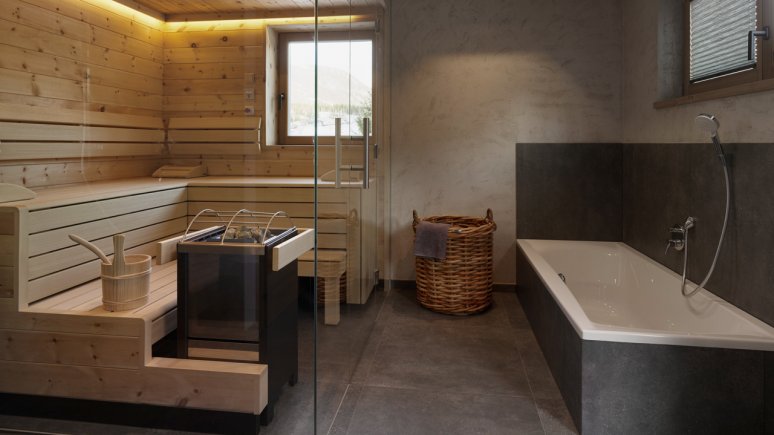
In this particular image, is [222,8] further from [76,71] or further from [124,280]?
[124,280]

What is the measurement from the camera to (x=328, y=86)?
196cm

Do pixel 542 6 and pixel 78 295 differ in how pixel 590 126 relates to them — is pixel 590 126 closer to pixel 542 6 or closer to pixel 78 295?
pixel 542 6

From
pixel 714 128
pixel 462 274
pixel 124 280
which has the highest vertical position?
pixel 714 128

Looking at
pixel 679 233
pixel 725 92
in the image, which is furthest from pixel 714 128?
pixel 679 233

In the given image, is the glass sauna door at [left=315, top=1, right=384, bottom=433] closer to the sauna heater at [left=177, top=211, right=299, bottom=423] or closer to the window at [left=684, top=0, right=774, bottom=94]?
the sauna heater at [left=177, top=211, right=299, bottom=423]

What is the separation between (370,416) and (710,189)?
180cm

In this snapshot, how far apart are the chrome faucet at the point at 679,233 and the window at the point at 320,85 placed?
64.9 inches

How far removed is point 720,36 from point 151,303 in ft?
8.87

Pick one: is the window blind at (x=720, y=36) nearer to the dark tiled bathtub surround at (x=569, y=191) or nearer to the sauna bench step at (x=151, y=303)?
the dark tiled bathtub surround at (x=569, y=191)

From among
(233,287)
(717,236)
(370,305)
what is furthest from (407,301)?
(233,287)

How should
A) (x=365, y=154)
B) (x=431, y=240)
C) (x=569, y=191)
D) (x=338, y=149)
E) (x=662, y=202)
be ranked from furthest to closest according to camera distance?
(x=569, y=191), (x=431, y=240), (x=662, y=202), (x=365, y=154), (x=338, y=149)

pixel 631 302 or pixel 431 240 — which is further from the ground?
pixel 431 240

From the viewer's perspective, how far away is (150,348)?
1.73 meters

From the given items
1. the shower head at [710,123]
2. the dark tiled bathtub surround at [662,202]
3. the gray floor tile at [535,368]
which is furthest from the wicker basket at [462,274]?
the shower head at [710,123]
